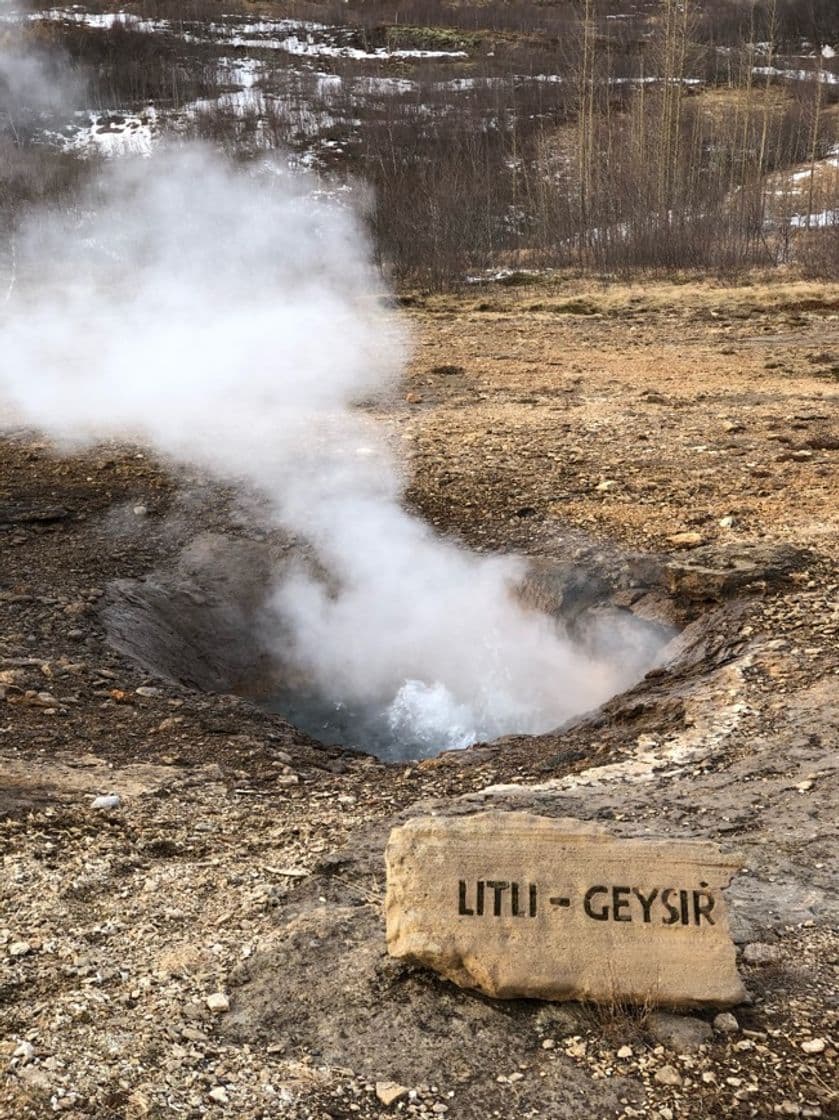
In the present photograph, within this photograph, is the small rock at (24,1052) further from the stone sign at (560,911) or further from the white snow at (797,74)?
the white snow at (797,74)

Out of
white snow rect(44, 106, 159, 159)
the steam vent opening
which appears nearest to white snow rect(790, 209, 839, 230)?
white snow rect(44, 106, 159, 159)

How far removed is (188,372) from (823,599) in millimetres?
7417

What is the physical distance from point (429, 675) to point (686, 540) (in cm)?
180

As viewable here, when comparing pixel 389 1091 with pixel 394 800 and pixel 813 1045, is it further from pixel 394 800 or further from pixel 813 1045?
pixel 394 800

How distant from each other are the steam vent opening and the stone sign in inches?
103

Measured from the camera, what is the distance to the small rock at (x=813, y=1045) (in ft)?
8.46

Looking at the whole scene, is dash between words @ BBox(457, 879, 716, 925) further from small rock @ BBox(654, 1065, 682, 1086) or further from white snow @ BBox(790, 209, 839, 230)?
white snow @ BBox(790, 209, 839, 230)

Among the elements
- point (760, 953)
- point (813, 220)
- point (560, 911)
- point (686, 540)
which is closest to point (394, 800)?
point (560, 911)

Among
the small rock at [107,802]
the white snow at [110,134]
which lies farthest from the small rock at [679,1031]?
the white snow at [110,134]

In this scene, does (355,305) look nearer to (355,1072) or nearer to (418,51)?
(355,1072)

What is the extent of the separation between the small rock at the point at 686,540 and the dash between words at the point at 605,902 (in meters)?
3.73

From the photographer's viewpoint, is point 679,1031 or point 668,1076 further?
point 679,1031

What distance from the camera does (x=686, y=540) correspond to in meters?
6.42

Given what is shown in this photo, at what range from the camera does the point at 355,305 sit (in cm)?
1662
